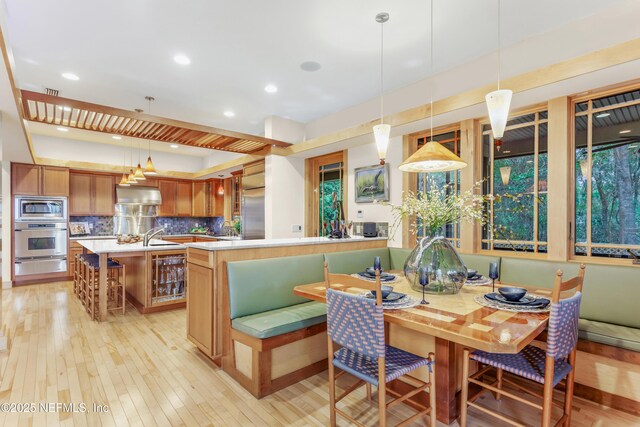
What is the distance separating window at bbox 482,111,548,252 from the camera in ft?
10.3

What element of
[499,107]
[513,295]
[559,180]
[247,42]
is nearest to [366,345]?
[513,295]

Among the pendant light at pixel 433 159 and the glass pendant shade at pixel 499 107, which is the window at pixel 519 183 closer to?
the pendant light at pixel 433 159

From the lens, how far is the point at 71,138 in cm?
664

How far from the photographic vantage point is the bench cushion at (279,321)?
230 cm

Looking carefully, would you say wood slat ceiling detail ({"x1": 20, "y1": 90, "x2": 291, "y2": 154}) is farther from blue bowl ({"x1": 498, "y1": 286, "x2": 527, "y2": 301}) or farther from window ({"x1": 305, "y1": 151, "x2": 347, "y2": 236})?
blue bowl ({"x1": 498, "y1": 286, "x2": 527, "y2": 301})

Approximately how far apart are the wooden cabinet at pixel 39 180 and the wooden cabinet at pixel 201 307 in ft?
17.2

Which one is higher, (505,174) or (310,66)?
(310,66)

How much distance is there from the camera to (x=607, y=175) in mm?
2785

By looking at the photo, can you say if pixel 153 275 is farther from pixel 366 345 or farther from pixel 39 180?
Answer: pixel 39 180

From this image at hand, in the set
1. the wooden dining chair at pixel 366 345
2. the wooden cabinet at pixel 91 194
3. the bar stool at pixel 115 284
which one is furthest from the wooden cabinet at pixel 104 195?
the wooden dining chair at pixel 366 345

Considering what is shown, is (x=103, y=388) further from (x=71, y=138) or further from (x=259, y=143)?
(x=71, y=138)

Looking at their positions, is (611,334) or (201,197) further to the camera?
(201,197)

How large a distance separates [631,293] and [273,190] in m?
4.26

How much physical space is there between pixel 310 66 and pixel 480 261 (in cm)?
280
